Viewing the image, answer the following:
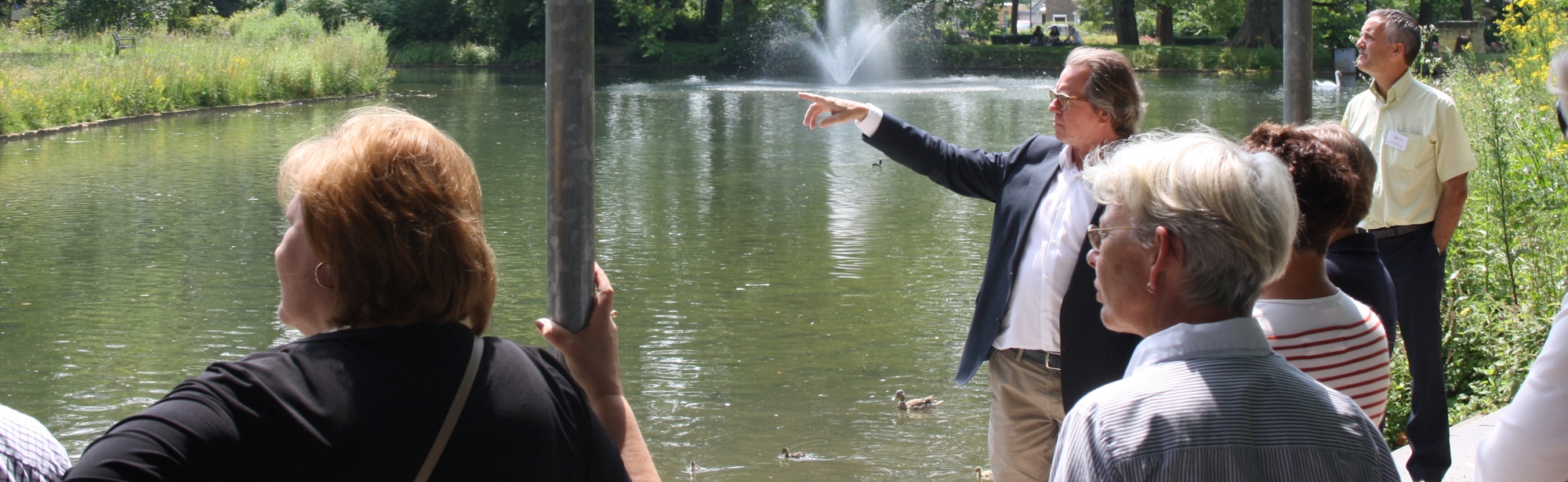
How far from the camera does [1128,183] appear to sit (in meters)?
1.90

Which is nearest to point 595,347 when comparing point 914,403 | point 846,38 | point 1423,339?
point 1423,339

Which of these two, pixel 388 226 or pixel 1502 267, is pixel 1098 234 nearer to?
pixel 388 226

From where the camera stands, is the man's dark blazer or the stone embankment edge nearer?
the man's dark blazer

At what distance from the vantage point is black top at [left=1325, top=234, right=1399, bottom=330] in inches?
133

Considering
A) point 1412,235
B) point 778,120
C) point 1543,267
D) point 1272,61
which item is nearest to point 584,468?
point 1412,235

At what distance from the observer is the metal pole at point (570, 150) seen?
2027 millimetres

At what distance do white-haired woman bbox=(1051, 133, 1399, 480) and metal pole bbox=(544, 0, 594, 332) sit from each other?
31.3 inches

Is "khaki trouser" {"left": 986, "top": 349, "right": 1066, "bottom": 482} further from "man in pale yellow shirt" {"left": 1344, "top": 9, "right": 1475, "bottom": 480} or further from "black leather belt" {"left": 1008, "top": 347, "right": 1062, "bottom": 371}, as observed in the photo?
"man in pale yellow shirt" {"left": 1344, "top": 9, "right": 1475, "bottom": 480}

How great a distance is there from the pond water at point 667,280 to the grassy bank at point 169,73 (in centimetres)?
161

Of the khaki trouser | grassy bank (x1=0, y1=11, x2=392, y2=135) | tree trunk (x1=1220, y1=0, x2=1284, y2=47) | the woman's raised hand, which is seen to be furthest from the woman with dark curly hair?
tree trunk (x1=1220, y1=0, x2=1284, y2=47)

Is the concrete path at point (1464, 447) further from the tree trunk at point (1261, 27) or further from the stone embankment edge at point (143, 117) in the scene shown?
the tree trunk at point (1261, 27)

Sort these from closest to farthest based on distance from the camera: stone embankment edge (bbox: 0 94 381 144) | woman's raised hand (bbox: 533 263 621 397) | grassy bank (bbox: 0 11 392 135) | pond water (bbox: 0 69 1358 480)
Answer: woman's raised hand (bbox: 533 263 621 397) → pond water (bbox: 0 69 1358 480) → stone embankment edge (bbox: 0 94 381 144) → grassy bank (bbox: 0 11 392 135)

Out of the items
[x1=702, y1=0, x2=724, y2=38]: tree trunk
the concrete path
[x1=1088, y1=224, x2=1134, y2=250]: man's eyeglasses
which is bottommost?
the concrete path

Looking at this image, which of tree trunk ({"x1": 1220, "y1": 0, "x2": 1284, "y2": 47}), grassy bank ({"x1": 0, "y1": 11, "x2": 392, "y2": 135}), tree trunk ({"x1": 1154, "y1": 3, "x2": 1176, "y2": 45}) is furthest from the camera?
tree trunk ({"x1": 1154, "y1": 3, "x2": 1176, "y2": 45})
